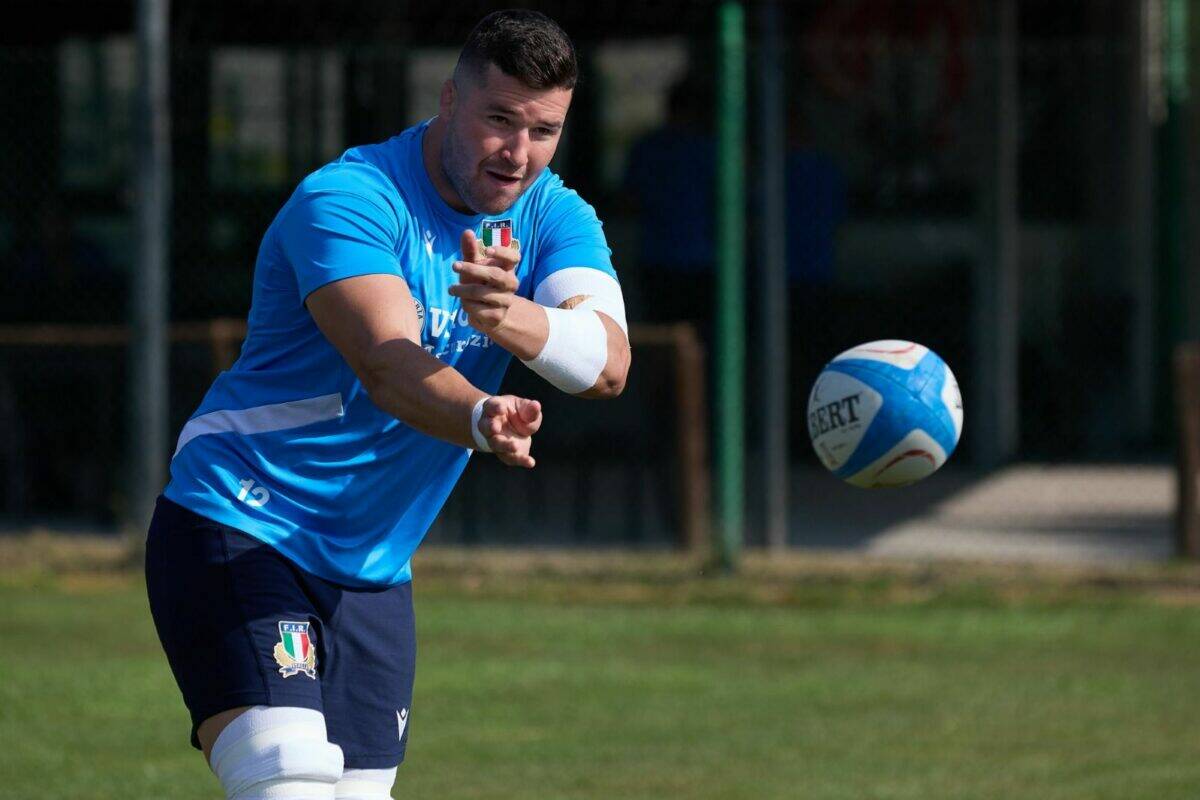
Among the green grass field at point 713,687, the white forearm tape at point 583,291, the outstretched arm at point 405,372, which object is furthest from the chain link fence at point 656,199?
the outstretched arm at point 405,372

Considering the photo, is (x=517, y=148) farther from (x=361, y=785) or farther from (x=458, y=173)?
(x=361, y=785)

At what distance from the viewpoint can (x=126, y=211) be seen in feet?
56.0

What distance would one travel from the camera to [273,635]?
4.76m

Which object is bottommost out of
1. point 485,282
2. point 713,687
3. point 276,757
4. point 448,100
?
point 713,687

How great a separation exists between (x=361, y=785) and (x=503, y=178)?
4.87 ft

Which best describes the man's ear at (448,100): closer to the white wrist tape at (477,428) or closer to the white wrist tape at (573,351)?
the white wrist tape at (573,351)

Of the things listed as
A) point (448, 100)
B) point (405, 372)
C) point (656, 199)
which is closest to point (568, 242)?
point (448, 100)

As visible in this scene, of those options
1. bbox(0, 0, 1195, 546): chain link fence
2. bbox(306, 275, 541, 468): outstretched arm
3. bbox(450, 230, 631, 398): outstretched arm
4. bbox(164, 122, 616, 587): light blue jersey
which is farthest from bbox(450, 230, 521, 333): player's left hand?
bbox(0, 0, 1195, 546): chain link fence

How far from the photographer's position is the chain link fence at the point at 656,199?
42.5 feet

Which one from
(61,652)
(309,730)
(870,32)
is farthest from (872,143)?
(309,730)

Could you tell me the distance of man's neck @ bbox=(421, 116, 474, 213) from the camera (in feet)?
15.9

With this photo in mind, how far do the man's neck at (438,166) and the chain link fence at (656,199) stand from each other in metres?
7.40

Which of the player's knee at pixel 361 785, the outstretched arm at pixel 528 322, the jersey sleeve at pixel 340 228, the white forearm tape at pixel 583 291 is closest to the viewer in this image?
the outstretched arm at pixel 528 322

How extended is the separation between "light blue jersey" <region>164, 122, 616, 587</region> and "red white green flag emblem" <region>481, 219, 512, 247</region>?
0.01m
